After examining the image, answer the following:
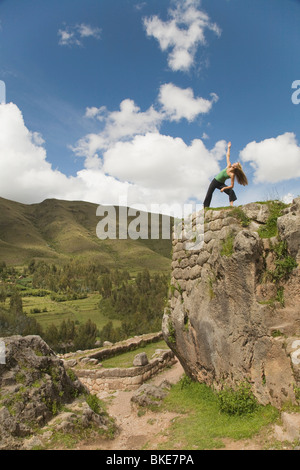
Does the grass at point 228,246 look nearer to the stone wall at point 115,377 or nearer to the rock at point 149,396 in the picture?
the rock at point 149,396

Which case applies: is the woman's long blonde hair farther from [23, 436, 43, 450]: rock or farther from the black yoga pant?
[23, 436, 43, 450]: rock

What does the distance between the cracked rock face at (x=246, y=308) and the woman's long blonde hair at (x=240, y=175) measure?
1.34 metres

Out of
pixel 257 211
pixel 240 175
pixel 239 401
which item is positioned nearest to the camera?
pixel 239 401

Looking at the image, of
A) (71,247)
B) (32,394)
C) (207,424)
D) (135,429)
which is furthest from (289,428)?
(71,247)

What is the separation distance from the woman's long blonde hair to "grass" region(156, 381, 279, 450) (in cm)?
617

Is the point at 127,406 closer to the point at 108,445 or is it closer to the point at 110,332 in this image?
the point at 108,445

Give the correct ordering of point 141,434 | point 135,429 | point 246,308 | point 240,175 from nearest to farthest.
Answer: point 246,308, point 141,434, point 135,429, point 240,175

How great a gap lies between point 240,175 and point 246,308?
13.7ft

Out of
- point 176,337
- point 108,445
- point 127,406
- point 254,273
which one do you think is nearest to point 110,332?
point 127,406

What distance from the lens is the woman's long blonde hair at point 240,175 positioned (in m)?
8.87

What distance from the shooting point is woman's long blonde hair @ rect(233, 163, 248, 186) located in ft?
29.1

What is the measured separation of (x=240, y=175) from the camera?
8.98m

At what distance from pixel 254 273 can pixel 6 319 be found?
1315 inches

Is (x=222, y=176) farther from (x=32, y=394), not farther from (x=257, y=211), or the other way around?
(x=32, y=394)
